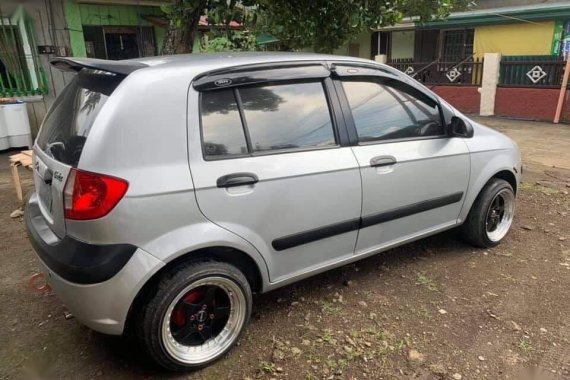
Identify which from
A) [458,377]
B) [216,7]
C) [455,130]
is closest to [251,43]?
[216,7]

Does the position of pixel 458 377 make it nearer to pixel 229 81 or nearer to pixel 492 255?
pixel 492 255

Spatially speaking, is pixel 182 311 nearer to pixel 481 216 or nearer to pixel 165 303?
pixel 165 303

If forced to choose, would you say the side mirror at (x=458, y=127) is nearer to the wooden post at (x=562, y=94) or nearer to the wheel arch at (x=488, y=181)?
the wheel arch at (x=488, y=181)

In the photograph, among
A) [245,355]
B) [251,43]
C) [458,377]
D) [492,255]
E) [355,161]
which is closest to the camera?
[458,377]

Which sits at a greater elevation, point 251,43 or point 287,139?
point 251,43

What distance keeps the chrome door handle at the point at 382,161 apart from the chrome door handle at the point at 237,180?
0.89 metres

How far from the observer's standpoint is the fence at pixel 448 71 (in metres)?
13.1

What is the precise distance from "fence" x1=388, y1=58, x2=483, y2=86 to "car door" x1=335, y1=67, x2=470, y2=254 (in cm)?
1064

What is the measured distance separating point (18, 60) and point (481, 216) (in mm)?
8124

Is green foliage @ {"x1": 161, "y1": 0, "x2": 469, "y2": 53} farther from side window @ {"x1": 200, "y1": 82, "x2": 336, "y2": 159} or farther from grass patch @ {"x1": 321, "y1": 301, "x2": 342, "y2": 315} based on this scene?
grass patch @ {"x1": 321, "y1": 301, "x2": 342, "y2": 315}

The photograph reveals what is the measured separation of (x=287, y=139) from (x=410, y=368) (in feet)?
4.80

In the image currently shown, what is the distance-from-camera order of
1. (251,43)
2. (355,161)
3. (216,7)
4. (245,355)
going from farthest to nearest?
1. (251,43)
2. (216,7)
3. (355,161)
4. (245,355)

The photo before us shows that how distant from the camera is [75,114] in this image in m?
2.54

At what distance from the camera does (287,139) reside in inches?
110
